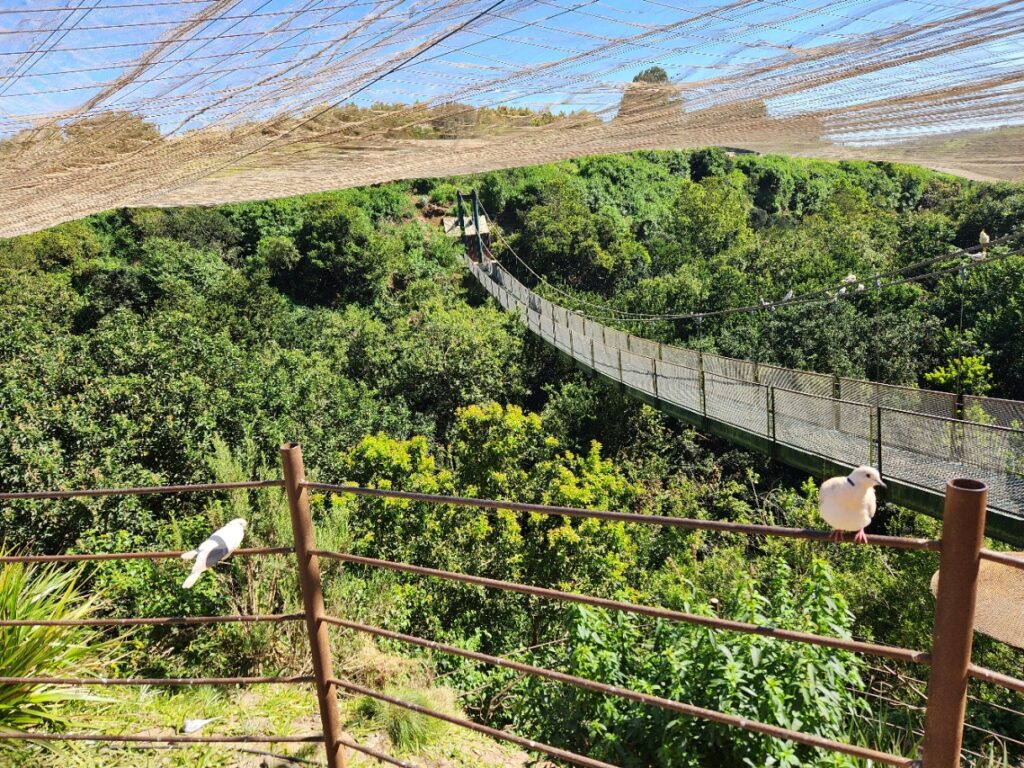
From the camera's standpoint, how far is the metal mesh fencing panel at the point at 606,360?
10.1m

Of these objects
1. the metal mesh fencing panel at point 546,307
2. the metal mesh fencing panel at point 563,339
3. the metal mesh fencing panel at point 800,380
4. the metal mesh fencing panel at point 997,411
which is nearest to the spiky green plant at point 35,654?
the metal mesh fencing panel at point 997,411

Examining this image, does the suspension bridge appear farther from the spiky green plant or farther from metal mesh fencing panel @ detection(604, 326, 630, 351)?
the spiky green plant

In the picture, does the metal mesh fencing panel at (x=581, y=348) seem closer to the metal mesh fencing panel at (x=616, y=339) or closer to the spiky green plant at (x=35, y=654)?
the metal mesh fencing panel at (x=616, y=339)

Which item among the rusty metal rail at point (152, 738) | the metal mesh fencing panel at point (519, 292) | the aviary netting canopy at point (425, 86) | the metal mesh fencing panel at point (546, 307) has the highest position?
the aviary netting canopy at point (425, 86)

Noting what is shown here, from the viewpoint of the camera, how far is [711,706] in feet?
6.61

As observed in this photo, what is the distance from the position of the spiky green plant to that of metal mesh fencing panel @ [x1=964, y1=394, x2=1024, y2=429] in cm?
548

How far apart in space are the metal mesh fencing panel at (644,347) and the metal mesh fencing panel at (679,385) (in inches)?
45.6

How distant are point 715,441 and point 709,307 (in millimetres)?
4626

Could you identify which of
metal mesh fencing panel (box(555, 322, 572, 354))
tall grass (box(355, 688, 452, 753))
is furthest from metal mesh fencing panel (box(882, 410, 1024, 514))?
metal mesh fencing panel (box(555, 322, 572, 354))

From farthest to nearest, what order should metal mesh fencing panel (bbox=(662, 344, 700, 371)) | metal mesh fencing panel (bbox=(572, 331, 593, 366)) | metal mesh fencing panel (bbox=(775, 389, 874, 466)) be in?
metal mesh fencing panel (bbox=(572, 331, 593, 366)) → metal mesh fencing panel (bbox=(662, 344, 700, 371)) → metal mesh fencing panel (bbox=(775, 389, 874, 466))

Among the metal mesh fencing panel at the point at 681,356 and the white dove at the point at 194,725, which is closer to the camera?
the white dove at the point at 194,725

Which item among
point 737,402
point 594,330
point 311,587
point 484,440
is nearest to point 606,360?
point 594,330

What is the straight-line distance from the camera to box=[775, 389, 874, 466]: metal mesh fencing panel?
5504 mm

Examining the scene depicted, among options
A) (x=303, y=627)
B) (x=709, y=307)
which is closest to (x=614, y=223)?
(x=709, y=307)
